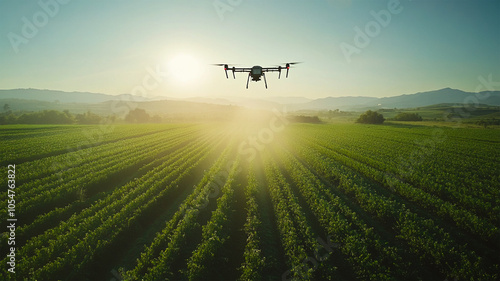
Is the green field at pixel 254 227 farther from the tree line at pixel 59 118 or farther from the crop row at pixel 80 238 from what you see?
the tree line at pixel 59 118

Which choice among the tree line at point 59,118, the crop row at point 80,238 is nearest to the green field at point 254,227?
the crop row at point 80,238

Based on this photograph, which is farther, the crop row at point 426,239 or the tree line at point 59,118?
the tree line at point 59,118

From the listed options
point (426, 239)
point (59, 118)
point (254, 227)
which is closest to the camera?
point (426, 239)

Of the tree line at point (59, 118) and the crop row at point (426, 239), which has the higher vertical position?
the tree line at point (59, 118)

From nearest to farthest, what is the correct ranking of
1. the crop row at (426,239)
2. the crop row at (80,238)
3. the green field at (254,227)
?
1. the crop row at (426,239)
2. the crop row at (80,238)
3. the green field at (254,227)

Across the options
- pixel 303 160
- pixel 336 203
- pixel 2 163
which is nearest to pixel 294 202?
pixel 336 203

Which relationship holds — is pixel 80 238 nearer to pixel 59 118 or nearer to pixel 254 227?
pixel 254 227

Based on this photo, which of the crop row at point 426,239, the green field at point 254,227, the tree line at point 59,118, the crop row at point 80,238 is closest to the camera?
the crop row at point 426,239

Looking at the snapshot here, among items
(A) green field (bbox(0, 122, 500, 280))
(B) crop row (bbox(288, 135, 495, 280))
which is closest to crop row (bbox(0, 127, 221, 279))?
(A) green field (bbox(0, 122, 500, 280))

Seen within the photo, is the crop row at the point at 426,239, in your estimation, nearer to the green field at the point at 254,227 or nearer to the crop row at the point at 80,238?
the green field at the point at 254,227

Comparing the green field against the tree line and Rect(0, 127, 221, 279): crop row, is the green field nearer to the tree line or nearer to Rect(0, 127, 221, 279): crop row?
Rect(0, 127, 221, 279): crop row

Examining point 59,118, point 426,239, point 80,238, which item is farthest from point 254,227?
point 59,118

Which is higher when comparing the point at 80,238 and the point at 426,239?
the point at 426,239
